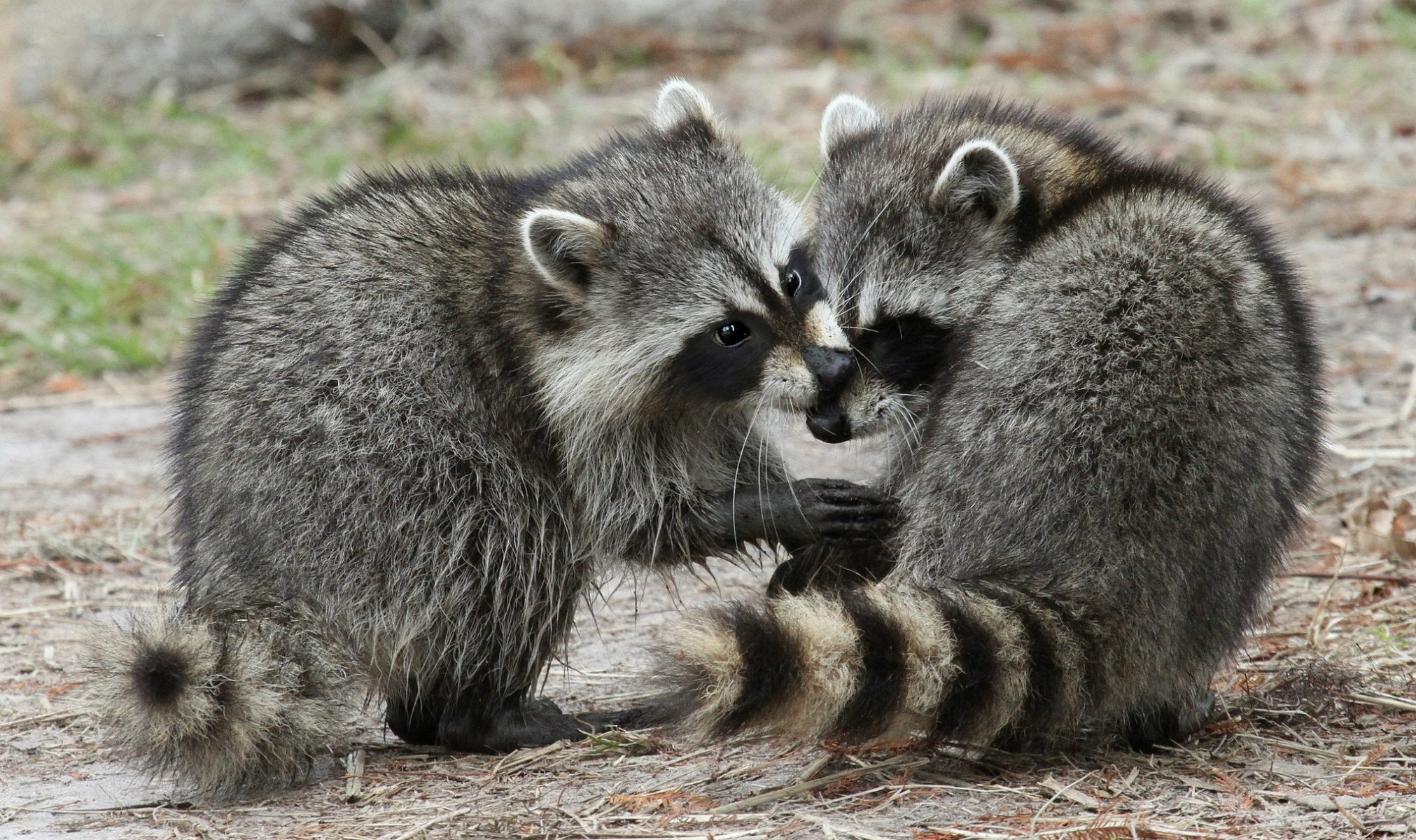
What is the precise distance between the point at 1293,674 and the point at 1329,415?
217cm

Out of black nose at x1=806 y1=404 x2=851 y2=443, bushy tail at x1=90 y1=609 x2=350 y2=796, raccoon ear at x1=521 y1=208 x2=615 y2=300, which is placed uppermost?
raccoon ear at x1=521 y1=208 x2=615 y2=300

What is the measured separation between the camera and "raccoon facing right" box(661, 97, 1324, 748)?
2.95 metres

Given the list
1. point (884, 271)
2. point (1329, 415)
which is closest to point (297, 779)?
point (884, 271)

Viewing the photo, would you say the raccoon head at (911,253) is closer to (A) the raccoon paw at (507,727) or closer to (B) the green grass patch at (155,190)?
(A) the raccoon paw at (507,727)

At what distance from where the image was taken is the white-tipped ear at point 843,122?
468cm

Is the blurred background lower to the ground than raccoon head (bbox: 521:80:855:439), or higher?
higher

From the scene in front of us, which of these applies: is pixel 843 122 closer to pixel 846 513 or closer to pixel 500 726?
pixel 846 513

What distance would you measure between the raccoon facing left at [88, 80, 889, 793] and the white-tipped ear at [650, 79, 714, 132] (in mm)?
193

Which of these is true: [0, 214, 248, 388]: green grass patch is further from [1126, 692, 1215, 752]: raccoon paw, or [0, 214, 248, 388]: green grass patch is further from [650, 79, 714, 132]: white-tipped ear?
[1126, 692, 1215, 752]: raccoon paw

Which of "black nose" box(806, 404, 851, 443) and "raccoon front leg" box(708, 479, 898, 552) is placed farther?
"black nose" box(806, 404, 851, 443)

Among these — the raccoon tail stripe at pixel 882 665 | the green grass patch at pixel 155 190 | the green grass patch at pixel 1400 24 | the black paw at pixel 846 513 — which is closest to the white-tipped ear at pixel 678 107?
the black paw at pixel 846 513

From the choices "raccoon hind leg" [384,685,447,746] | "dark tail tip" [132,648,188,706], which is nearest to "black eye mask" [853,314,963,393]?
"raccoon hind leg" [384,685,447,746]

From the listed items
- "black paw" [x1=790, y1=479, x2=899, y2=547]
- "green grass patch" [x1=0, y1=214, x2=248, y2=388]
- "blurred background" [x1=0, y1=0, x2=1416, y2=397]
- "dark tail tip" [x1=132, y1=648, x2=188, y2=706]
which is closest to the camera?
"dark tail tip" [x1=132, y1=648, x2=188, y2=706]

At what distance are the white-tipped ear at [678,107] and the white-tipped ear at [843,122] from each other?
0.40 metres
